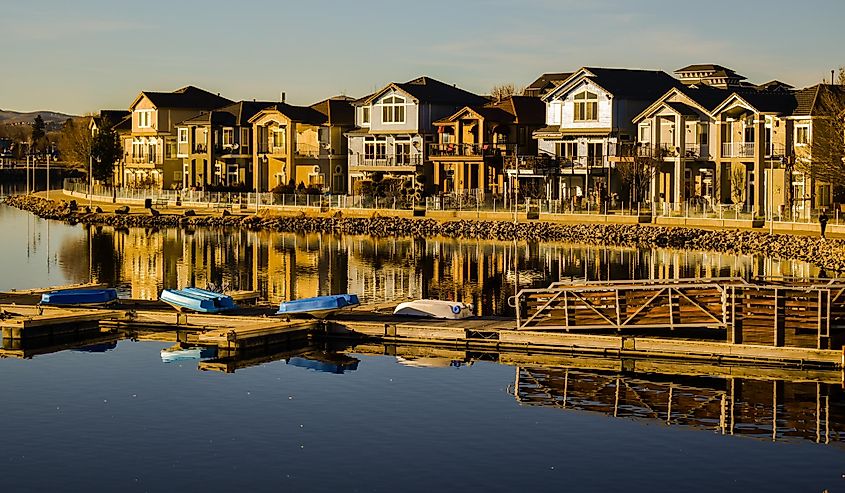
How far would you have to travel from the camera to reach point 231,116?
117 m

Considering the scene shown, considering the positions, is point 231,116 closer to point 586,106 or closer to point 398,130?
point 398,130

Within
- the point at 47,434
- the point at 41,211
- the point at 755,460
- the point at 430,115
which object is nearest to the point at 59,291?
the point at 47,434

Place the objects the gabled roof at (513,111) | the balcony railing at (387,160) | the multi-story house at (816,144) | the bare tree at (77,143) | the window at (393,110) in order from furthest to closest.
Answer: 1. the bare tree at (77,143)
2. the window at (393,110)
3. the balcony railing at (387,160)
4. the gabled roof at (513,111)
5. the multi-story house at (816,144)

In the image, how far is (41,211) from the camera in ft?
366

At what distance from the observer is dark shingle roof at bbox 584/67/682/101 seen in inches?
3654

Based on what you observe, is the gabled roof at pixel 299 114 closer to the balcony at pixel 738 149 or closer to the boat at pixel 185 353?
the balcony at pixel 738 149

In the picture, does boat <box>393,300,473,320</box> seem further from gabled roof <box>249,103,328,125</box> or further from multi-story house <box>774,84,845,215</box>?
gabled roof <box>249,103,328,125</box>

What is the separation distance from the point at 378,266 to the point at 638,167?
2615 centimetres

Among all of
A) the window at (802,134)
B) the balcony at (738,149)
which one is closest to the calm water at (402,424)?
the window at (802,134)

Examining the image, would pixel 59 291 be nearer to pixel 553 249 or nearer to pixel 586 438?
pixel 586 438

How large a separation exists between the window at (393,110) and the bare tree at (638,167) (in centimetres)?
2065

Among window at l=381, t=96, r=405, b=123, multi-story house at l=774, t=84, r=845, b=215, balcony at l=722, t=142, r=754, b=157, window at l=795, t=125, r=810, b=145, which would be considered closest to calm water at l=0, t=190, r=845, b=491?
multi-story house at l=774, t=84, r=845, b=215

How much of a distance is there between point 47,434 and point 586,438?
11.3 metres

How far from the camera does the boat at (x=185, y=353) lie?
1503 inches
